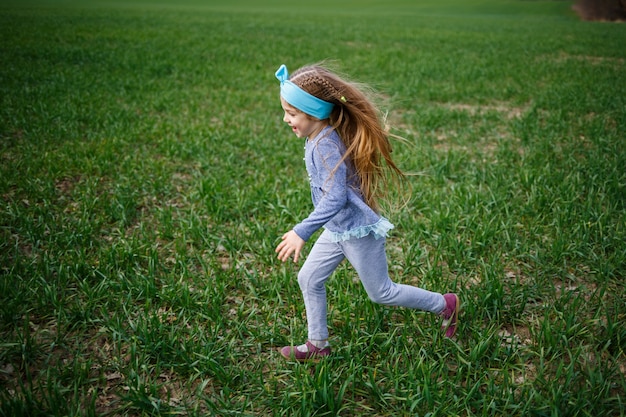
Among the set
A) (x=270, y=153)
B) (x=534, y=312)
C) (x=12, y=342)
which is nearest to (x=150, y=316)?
(x=12, y=342)

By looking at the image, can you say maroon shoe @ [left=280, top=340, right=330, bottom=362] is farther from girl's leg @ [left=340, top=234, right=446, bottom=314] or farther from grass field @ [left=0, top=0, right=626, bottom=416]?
girl's leg @ [left=340, top=234, right=446, bottom=314]

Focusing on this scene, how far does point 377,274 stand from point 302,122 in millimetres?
917

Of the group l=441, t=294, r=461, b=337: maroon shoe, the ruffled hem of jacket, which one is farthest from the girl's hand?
l=441, t=294, r=461, b=337: maroon shoe

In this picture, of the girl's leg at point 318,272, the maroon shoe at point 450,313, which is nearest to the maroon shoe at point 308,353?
the girl's leg at point 318,272

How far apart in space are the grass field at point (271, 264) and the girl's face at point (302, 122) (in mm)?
516

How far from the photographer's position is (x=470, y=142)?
7023 mm

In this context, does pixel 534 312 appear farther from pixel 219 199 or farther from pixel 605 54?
pixel 605 54

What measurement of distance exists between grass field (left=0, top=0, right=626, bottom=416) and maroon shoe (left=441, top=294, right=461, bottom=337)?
0.25 ft

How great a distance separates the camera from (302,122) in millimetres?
2398

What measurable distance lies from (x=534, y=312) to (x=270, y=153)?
13.8 ft

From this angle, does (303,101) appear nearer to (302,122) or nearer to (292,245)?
(302,122)

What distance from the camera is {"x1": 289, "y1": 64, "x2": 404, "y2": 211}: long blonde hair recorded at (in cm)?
232

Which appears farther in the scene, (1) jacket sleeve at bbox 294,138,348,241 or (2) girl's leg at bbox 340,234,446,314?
(2) girl's leg at bbox 340,234,446,314

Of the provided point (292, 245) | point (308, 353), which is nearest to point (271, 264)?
point (308, 353)
